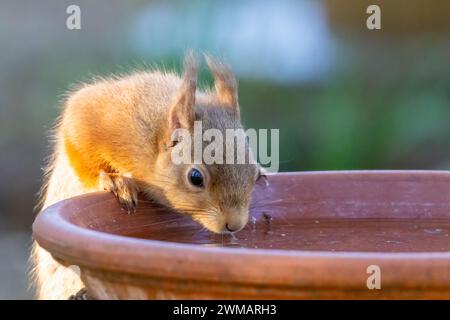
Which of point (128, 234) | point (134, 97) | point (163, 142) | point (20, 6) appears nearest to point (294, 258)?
point (128, 234)

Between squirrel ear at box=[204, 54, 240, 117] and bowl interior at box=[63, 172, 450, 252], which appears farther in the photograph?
squirrel ear at box=[204, 54, 240, 117]

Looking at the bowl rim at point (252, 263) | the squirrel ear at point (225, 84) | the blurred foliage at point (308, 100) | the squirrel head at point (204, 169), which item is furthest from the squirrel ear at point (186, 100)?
the blurred foliage at point (308, 100)

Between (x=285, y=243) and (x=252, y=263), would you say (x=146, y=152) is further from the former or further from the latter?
(x=252, y=263)

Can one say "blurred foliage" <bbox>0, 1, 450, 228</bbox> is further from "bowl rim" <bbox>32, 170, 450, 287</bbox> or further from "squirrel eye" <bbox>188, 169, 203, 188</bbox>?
"bowl rim" <bbox>32, 170, 450, 287</bbox>

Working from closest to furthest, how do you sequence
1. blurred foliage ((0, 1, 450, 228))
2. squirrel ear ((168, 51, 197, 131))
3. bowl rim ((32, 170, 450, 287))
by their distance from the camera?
bowl rim ((32, 170, 450, 287)) < squirrel ear ((168, 51, 197, 131)) < blurred foliage ((0, 1, 450, 228))

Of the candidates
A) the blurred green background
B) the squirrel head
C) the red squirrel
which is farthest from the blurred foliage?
the squirrel head

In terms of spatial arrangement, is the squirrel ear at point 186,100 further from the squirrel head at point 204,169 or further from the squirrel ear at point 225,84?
the squirrel ear at point 225,84
